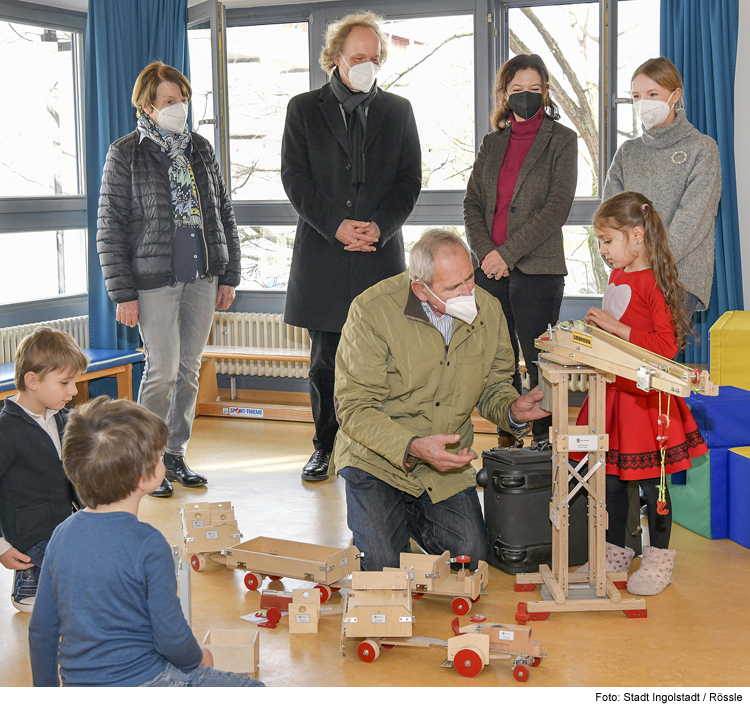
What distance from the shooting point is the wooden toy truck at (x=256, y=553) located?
8.29 ft

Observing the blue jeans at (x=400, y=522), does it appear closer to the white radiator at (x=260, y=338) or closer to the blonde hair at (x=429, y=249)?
the blonde hair at (x=429, y=249)

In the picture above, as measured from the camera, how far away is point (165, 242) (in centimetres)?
348

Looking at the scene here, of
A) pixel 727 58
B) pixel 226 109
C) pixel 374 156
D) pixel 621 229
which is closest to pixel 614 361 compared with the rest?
pixel 621 229

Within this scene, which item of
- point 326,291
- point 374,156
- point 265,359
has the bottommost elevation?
point 265,359

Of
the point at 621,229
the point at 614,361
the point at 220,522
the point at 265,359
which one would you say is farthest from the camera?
the point at 265,359

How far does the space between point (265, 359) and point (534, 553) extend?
8.58 feet

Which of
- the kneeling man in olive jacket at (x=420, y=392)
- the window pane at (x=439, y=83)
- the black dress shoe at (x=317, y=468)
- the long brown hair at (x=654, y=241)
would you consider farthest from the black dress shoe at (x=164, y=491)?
the window pane at (x=439, y=83)

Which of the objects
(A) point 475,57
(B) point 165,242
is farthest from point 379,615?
(A) point 475,57

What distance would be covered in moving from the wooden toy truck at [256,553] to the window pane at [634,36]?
3.05 meters

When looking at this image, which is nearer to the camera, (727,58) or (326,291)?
(326,291)

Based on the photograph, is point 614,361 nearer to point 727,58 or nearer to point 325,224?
point 325,224

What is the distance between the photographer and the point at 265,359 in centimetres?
504

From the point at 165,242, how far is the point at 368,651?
1.97 meters

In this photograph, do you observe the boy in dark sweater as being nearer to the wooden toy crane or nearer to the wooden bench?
the wooden toy crane
